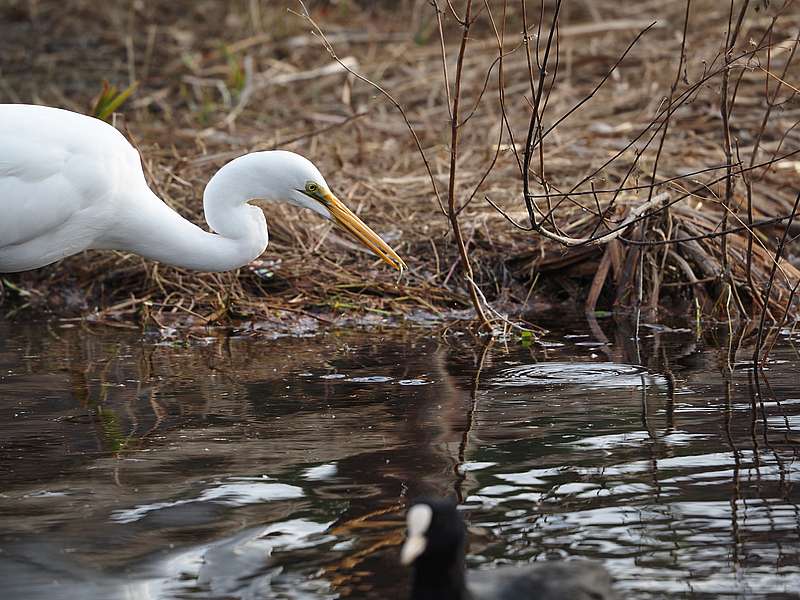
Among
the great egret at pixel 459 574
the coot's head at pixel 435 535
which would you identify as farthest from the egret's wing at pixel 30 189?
the coot's head at pixel 435 535

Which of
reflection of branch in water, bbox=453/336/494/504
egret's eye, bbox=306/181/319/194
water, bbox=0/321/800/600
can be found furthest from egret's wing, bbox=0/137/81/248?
reflection of branch in water, bbox=453/336/494/504

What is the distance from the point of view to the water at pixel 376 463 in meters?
Answer: 3.74

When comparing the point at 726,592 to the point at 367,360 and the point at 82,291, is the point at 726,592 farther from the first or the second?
the point at 82,291

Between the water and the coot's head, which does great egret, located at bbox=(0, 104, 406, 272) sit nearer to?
the water

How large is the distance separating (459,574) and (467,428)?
6.92 feet

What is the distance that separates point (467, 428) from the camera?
5172 mm

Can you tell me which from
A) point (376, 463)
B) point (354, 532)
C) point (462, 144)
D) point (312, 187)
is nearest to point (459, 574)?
point (354, 532)

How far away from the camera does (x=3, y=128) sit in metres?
5.97

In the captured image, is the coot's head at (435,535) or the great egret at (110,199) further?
the great egret at (110,199)

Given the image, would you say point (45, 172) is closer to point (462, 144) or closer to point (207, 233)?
point (207, 233)

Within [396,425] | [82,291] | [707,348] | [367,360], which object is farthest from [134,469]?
[82,291]

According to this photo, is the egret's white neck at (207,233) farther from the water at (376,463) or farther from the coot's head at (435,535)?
the coot's head at (435,535)

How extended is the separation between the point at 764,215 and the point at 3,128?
4.86 meters

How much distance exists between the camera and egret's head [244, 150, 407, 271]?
605 cm
